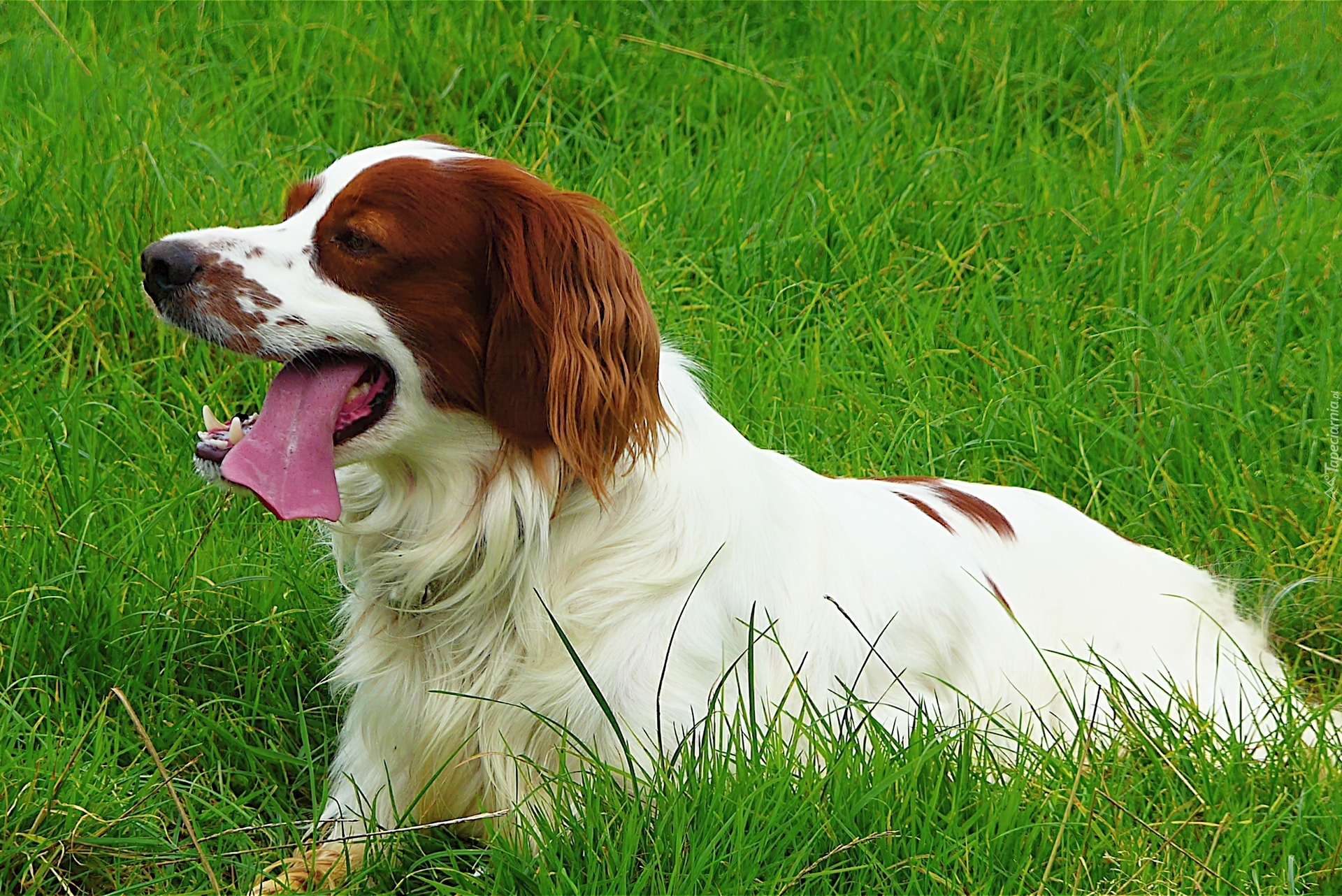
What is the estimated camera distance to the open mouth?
8.87 feet

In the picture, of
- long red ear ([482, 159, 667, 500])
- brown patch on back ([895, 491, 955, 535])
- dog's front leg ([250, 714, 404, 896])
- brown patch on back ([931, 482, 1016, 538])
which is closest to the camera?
long red ear ([482, 159, 667, 500])

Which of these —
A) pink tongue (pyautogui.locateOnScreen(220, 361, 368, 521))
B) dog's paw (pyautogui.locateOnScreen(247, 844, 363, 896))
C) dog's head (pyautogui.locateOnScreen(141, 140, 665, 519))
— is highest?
dog's head (pyautogui.locateOnScreen(141, 140, 665, 519))

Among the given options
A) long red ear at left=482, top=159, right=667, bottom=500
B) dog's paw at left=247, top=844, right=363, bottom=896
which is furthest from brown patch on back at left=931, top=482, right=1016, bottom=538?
dog's paw at left=247, top=844, right=363, bottom=896

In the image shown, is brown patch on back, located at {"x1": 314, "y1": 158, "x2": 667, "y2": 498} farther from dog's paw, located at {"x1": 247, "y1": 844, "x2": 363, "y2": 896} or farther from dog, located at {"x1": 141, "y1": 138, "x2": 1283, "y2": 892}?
dog's paw, located at {"x1": 247, "y1": 844, "x2": 363, "y2": 896}

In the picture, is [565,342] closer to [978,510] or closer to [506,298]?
[506,298]

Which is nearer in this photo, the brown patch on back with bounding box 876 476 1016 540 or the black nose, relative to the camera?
the black nose

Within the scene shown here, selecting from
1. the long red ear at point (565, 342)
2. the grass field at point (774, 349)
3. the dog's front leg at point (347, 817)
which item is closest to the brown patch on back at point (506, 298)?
the long red ear at point (565, 342)

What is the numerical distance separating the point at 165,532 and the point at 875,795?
6.74ft

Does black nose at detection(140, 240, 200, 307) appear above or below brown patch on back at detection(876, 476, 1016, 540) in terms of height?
above

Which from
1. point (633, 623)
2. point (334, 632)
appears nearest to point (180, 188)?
point (334, 632)

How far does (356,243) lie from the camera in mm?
2697

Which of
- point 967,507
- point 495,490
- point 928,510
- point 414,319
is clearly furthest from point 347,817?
point 967,507

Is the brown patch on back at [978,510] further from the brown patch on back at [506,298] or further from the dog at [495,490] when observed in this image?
the brown patch on back at [506,298]

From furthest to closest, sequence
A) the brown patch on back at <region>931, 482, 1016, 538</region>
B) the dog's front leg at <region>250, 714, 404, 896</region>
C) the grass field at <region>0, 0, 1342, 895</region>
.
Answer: the brown patch on back at <region>931, 482, 1016, 538</region>, the dog's front leg at <region>250, 714, 404, 896</region>, the grass field at <region>0, 0, 1342, 895</region>
